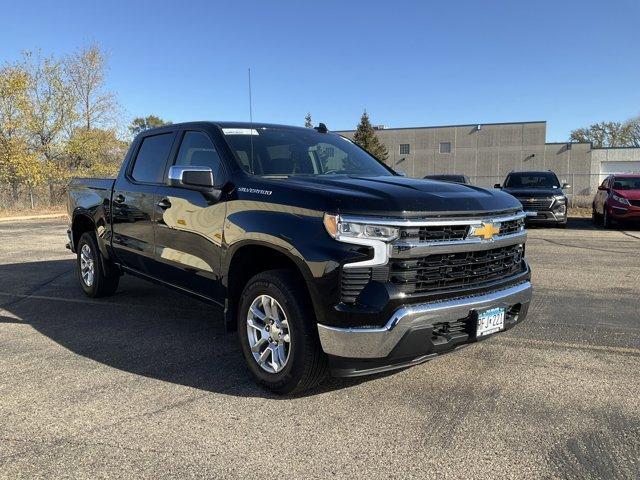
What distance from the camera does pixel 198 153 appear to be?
180 inches

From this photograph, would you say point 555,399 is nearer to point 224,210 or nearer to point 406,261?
point 406,261

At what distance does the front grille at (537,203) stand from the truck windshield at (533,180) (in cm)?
138

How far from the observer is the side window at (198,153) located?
4285mm

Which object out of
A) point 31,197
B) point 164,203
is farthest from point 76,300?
point 31,197

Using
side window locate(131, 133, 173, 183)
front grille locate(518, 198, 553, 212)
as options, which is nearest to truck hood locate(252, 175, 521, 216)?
side window locate(131, 133, 173, 183)

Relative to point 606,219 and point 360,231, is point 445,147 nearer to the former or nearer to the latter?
point 606,219

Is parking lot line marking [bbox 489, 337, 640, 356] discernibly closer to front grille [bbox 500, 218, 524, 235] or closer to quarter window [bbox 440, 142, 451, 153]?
front grille [bbox 500, 218, 524, 235]

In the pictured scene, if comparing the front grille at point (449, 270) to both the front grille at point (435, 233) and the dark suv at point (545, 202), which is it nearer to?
the front grille at point (435, 233)

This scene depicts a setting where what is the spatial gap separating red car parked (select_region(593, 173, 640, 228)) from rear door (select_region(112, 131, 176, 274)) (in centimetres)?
1420

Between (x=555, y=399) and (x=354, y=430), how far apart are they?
143 centimetres

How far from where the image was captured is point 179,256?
458 cm

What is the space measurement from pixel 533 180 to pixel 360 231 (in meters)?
16.0

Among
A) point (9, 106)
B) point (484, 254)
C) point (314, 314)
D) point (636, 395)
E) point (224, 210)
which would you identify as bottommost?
point (636, 395)

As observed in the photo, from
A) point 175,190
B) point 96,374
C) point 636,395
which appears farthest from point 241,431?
point 636,395
